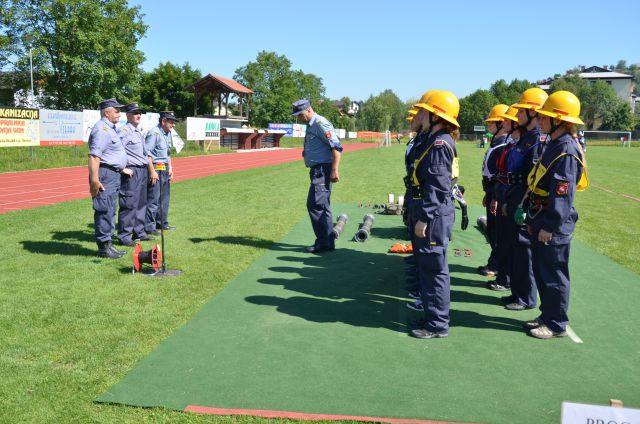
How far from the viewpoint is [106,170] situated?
292 inches

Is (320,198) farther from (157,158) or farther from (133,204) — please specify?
(157,158)

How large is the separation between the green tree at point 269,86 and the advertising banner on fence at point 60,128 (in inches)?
2166

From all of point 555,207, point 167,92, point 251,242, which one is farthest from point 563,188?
point 167,92

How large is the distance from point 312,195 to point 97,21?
45.2 meters

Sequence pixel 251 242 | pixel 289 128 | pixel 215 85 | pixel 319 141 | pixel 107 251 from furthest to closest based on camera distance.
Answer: pixel 289 128 → pixel 215 85 → pixel 251 242 → pixel 319 141 → pixel 107 251

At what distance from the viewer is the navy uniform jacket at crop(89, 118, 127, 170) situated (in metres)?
7.02

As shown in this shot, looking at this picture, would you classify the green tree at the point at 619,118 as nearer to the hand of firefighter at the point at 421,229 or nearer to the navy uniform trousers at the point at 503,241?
the navy uniform trousers at the point at 503,241

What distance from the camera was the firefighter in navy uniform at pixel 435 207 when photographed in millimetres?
4547

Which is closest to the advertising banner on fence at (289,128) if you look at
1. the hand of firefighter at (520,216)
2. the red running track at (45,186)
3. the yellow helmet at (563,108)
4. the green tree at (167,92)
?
the green tree at (167,92)

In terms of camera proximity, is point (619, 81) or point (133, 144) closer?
point (133, 144)

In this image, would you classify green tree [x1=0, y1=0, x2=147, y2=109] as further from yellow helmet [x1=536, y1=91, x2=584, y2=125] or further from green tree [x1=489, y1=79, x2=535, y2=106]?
green tree [x1=489, y1=79, x2=535, y2=106]

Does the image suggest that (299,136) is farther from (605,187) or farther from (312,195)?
(312,195)

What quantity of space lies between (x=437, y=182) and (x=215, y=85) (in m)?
49.6

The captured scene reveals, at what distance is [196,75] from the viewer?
7238 centimetres
